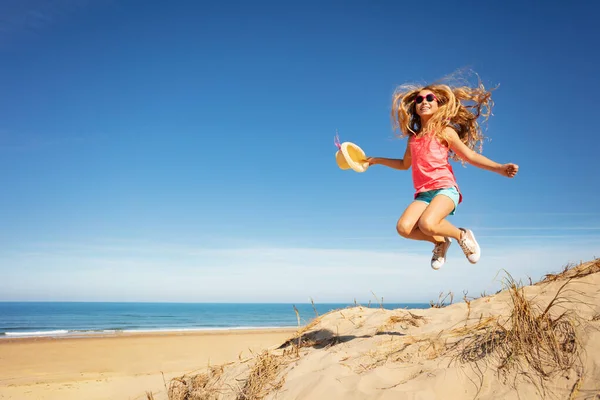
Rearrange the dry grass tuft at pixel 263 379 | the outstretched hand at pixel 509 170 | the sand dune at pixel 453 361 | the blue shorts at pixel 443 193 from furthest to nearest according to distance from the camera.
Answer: the blue shorts at pixel 443 193 < the outstretched hand at pixel 509 170 < the dry grass tuft at pixel 263 379 < the sand dune at pixel 453 361

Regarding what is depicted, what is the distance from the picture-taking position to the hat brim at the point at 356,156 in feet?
16.1

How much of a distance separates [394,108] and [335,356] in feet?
8.66

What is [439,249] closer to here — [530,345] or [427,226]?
[427,226]

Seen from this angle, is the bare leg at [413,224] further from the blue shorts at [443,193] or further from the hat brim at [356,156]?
the hat brim at [356,156]

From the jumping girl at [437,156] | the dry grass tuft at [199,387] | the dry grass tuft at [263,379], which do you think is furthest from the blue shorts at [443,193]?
the dry grass tuft at [199,387]

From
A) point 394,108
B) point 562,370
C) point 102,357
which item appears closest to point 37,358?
point 102,357

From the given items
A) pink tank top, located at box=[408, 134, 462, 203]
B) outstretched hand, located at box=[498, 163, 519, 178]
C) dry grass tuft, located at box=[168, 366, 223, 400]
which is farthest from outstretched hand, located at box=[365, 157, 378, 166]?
dry grass tuft, located at box=[168, 366, 223, 400]

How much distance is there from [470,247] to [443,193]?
21.4 inches

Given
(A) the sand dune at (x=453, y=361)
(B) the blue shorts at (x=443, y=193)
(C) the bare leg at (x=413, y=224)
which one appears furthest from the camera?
(B) the blue shorts at (x=443, y=193)

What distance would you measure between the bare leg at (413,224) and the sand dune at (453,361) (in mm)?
764

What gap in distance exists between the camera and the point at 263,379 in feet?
12.4

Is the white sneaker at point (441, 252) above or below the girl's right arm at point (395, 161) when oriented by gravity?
below

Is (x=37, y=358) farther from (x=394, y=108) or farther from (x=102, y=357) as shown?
(x=394, y=108)

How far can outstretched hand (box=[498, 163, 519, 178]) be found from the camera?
12.1 feet
